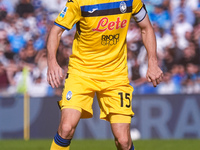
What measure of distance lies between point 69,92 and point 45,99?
5413mm

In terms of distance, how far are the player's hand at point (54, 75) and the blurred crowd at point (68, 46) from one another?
5.48 meters

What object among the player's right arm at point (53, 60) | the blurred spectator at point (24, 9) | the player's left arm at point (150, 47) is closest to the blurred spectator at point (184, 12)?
the blurred spectator at point (24, 9)

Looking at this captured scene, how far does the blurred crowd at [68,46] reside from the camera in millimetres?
10570

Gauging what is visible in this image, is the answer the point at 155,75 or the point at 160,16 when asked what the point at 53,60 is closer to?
the point at 155,75

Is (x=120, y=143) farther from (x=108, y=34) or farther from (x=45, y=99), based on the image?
(x=45, y=99)

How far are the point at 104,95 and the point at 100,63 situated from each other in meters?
0.36

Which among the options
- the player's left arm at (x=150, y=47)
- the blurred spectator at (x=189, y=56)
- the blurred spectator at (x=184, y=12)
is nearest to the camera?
the player's left arm at (x=150, y=47)

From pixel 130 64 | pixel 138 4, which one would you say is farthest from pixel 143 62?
pixel 138 4

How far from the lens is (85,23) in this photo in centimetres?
511

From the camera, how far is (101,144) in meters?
9.59

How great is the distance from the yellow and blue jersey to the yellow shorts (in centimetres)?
8

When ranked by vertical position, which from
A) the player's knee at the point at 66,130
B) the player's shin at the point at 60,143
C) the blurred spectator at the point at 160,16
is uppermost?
the player's knee at the point at 66,130

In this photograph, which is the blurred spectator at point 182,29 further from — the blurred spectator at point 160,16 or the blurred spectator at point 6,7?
the blurred spectator at point 6,7

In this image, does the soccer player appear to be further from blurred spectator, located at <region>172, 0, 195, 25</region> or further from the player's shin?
blurred spectator, located at <region>172, 0, 195, 25</region>
